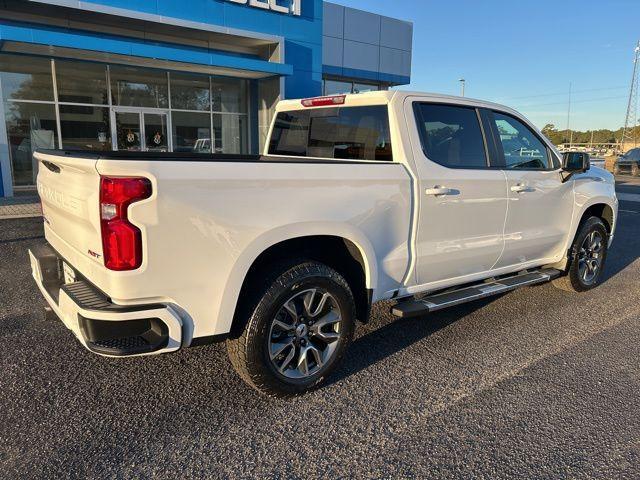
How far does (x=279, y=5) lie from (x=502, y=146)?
12.5 m

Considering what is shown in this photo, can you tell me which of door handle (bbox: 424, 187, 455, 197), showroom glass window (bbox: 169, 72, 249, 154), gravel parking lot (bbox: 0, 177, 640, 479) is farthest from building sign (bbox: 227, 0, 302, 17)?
door handle (bbox: 424, 187, 455, 197)

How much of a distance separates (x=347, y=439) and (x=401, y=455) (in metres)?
0.31

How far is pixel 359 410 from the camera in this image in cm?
304

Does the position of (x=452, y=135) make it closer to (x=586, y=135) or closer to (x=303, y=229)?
(x=303, y=229)

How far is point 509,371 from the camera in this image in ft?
11.7

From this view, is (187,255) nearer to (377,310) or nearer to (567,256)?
(377,310)

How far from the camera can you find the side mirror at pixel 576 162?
4691mm

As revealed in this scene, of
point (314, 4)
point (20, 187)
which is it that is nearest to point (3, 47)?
point (20, 187)

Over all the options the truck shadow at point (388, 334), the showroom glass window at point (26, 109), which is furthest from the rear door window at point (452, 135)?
the showroom glass window at point (26, 109)

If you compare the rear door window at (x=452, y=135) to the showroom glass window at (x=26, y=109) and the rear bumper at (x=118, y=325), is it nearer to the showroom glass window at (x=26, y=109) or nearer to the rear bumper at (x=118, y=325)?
the rear bumper at (x=118, y=325)

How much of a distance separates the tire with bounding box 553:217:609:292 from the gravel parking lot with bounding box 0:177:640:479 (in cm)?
101

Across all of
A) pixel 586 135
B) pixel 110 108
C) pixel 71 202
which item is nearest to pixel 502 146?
pixel 71 202

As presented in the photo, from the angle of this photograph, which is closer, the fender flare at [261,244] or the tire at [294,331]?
the fender flare at [261,244]

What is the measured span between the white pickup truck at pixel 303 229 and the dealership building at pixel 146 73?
1004cm
